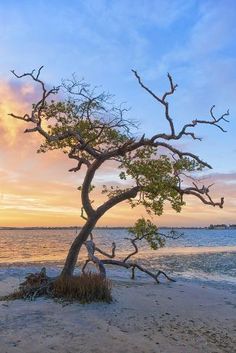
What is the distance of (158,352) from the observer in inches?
404

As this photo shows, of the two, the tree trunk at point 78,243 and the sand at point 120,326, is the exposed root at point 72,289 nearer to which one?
the sand at point 120,326

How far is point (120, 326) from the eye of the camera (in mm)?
12234

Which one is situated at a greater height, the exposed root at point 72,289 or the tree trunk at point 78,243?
the tree trunk at point 78,243

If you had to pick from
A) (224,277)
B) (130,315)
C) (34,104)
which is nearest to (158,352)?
(130,315)

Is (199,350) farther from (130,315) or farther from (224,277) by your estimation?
→ (224,277)

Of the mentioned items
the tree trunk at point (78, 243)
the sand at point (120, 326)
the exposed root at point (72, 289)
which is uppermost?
the tree trunk at point (78, 243)

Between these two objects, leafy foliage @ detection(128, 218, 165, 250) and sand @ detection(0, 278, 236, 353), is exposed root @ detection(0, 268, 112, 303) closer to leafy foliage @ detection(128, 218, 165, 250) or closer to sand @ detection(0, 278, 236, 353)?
sand @ detection(0, 278, 236, 353)

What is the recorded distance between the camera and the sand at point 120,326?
34.2ft

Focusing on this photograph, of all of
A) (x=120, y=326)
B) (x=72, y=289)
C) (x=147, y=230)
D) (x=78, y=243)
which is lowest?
(x=120, y=326)

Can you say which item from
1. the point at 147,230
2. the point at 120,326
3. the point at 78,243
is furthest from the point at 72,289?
the point at 147,230

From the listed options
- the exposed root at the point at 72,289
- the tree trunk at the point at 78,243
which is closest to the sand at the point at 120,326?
the exposed root at the point at 72,289

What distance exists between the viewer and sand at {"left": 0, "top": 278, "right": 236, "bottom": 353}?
10.4 m

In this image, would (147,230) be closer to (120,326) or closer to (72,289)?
(72,289)

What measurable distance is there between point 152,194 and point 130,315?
4724mm
